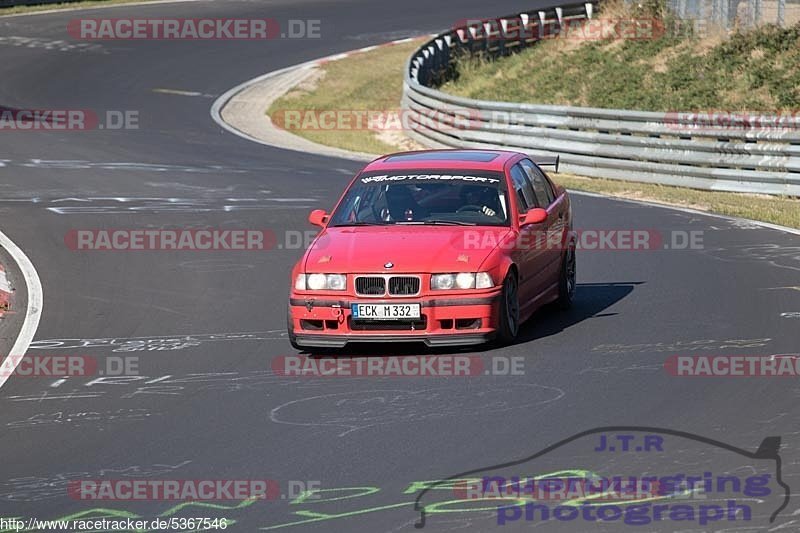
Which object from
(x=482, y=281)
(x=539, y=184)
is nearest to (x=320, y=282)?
(x=482, y=281)

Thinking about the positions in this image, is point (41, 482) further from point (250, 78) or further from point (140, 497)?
point (250, 78)

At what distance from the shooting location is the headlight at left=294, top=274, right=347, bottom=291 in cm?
1116

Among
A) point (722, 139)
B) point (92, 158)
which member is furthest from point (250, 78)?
point (722, 139)

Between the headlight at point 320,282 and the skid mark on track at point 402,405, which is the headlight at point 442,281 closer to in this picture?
the headlight at point 320,282

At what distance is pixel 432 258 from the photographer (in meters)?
11.1

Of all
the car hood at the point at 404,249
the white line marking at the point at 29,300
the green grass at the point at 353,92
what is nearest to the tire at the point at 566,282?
the car hood at the point at 404,249

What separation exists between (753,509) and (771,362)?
3604 mm

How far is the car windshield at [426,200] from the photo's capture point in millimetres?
12055

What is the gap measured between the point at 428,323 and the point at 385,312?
335 mm

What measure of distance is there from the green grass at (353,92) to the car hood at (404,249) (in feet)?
63.3

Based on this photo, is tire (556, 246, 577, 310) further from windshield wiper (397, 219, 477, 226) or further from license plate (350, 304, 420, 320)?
license plate (350, 304, 420, 320)

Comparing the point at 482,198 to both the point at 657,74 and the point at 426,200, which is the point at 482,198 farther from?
the point at 657,74

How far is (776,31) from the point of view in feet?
103

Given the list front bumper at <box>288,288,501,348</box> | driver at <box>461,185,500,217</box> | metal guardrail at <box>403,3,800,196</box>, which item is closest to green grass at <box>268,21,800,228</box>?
metal guardrail at <box>403,3,800,196</box>
